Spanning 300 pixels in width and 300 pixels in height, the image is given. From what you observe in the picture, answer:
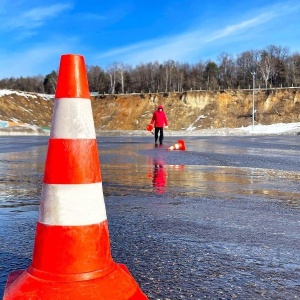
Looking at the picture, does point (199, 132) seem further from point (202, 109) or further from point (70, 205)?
point (202, 109)

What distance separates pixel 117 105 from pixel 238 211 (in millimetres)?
88112

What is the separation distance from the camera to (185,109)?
85.5 m

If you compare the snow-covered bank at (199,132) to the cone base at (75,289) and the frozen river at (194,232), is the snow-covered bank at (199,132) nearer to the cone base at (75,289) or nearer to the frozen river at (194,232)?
the frozen river at (194,232)

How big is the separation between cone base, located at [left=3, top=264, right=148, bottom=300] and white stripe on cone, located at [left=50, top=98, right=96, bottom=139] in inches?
30.4

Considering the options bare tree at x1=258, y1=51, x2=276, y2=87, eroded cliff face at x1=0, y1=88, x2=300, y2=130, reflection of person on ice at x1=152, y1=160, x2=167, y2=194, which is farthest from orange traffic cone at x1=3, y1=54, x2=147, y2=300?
Result: bare tree at x1=258, y1=51, x2=276, y2=87

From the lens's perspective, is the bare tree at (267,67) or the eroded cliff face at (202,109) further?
the bare tree at (267,67)

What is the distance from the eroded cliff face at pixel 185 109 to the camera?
262ft

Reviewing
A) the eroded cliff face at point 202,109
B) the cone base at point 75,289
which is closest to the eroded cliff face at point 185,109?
the eroded cliff face at point 202,109

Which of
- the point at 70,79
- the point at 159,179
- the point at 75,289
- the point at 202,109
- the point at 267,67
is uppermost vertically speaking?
the point at 267,67

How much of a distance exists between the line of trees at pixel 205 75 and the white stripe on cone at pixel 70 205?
95.4 metres

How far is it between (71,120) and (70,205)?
0.48 m

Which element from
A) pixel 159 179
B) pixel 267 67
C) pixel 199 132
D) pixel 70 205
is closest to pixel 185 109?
pixel 267 67

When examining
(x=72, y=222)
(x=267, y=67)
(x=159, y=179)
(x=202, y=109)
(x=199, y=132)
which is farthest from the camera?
(x=267, y=67)

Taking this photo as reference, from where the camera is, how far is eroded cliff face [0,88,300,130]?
7975cm
